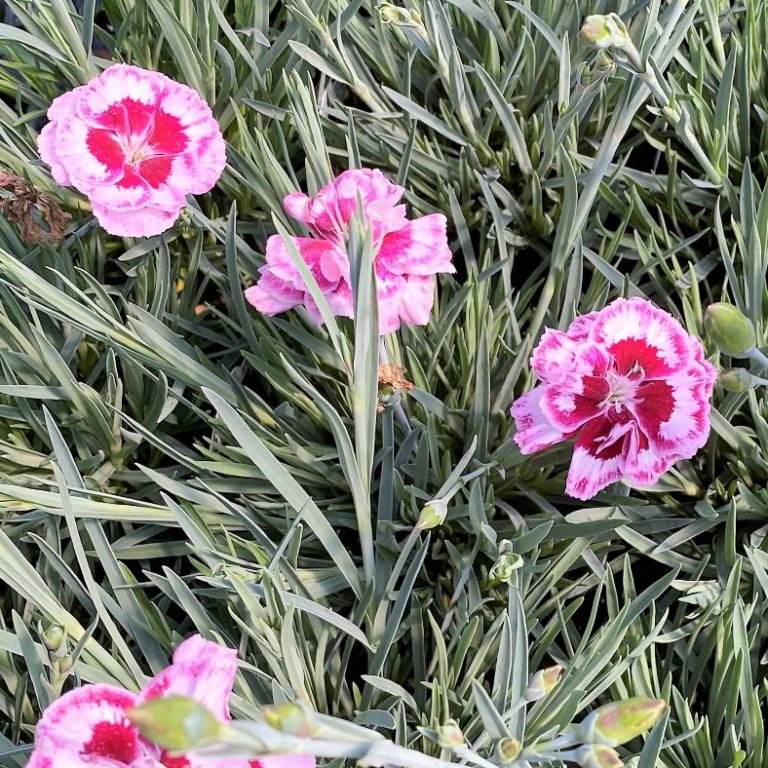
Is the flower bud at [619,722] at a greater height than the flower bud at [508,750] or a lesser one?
greater

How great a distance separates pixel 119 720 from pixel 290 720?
0.25 metres

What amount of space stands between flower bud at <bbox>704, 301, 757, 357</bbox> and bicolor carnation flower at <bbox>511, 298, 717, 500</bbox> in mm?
110

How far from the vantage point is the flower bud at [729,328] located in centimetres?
66

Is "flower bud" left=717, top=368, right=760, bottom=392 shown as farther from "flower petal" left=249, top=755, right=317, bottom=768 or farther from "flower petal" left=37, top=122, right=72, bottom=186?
"flower petal" left=37, top=122, right=72, bottom=186

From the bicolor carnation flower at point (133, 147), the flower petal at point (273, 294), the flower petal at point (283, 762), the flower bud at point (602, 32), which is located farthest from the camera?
the bicolor carnation flower at point (133, 147)

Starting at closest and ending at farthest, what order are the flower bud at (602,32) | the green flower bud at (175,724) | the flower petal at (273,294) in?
1. the green flower bud at (175,724)
2. the flower bud at (602,32)
3. the flower petal at (273,294)

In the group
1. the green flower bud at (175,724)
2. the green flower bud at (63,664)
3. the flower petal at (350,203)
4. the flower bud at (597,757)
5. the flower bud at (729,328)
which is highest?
the flower petal at (350,203)

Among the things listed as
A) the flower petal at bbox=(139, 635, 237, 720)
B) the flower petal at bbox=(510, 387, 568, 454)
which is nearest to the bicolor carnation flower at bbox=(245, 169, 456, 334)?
the flower petal at bbox=(510, 387, 568, 454)

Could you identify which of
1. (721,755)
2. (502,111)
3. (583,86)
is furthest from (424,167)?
(721,755)

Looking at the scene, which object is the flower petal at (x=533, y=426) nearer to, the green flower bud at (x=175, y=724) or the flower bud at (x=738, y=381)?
the flower bud at (x=738, y=381)

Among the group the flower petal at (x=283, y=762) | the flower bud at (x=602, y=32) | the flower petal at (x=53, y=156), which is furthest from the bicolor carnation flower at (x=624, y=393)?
the flower petal at (x=53, y=156)

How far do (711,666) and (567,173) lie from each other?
22.6 inches

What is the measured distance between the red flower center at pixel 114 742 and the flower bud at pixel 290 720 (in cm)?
24

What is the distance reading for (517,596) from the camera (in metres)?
0.75
